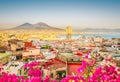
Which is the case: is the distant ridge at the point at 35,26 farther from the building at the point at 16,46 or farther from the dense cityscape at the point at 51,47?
the building at the point at 16,46

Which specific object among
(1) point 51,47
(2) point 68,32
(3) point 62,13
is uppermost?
(3) point 62,13

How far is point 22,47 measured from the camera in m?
3.23

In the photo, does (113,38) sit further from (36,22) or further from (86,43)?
(36,22)

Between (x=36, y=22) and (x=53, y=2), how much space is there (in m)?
0.40

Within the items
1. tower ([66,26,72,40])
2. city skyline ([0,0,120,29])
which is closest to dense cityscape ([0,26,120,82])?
tower ([66,26,72,40])

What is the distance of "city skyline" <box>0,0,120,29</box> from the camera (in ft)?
10.3

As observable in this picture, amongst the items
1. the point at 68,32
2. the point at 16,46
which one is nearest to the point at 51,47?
the point at 68,32

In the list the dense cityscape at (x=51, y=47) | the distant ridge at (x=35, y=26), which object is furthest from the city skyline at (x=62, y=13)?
the dense cityscape at (x=51, y=47)

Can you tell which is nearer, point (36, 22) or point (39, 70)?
point (39, 70)

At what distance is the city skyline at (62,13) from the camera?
10.3 feet

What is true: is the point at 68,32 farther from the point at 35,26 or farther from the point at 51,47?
the point at 35,26

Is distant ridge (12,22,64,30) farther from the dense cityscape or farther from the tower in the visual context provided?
the tower

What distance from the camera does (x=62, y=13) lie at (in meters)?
3.18

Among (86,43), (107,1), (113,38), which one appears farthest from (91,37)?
(107,1)
